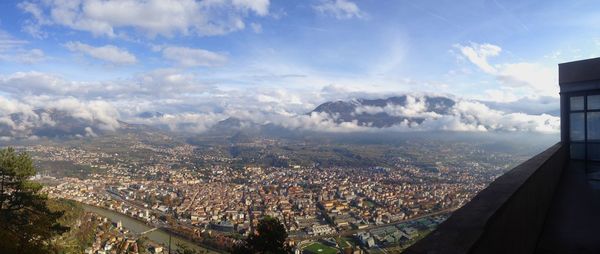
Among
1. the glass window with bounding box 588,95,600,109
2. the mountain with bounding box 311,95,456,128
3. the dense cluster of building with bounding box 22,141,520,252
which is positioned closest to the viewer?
the glass window with bounding box 588,95,600,109

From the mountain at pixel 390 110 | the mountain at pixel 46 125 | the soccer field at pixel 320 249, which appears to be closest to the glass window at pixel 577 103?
the soccer field at pixel 320 249

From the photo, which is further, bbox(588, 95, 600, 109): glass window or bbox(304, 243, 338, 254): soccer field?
bbox(304, 243, 338, 254): soccer field

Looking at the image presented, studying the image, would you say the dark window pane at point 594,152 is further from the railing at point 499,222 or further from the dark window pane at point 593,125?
the railing at point 499,222

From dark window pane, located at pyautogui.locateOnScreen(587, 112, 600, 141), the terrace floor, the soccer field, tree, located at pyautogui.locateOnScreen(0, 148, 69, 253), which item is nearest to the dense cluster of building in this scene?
the soccer field

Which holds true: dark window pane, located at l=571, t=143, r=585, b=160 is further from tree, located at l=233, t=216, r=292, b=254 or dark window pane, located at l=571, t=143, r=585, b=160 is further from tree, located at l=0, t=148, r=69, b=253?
tree, located at l=0, t=148, r=69, b=253

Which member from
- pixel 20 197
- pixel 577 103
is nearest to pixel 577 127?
pixel 577 103

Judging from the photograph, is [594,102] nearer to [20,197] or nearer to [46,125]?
[20,197]

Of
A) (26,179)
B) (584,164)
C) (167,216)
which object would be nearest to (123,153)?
(167,216)
